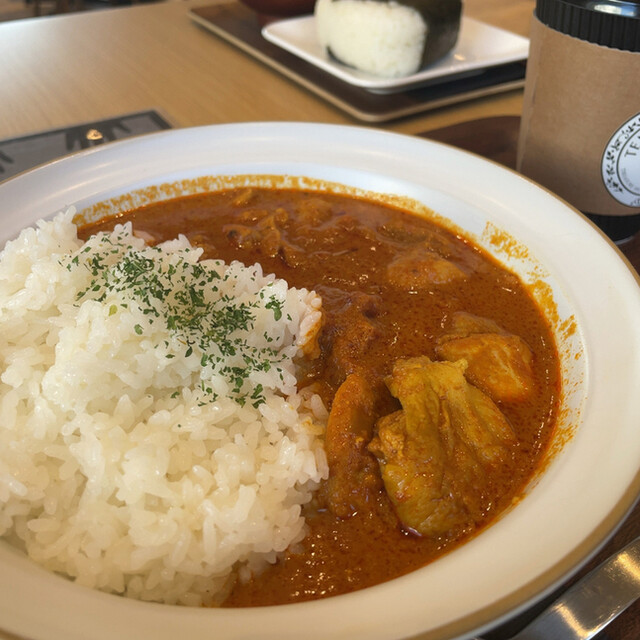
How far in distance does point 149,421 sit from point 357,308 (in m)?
0.85

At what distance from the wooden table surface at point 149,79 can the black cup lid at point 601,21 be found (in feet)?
3.26

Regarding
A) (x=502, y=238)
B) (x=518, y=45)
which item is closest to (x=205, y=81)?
(x=518, y=45)

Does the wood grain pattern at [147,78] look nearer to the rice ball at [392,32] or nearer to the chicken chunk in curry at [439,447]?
the rice ball at [392,32]

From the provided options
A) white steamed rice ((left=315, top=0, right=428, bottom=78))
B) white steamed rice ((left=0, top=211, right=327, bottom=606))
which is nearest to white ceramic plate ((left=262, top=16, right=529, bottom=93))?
white steamed rice ((left=315, top=0, right=428, bottom=78))

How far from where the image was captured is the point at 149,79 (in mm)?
4004

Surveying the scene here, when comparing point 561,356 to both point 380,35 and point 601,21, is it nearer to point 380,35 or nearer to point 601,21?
point 601,21

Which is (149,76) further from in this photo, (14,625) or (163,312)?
(14,625)

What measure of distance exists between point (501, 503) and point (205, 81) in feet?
10.8

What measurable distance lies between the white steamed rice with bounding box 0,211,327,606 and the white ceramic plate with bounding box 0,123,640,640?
0.21 metres

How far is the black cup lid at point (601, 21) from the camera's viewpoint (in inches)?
78.5

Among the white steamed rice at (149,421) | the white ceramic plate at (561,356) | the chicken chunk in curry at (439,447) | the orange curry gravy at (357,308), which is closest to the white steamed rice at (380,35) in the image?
the white ceramic plate at (561,356)

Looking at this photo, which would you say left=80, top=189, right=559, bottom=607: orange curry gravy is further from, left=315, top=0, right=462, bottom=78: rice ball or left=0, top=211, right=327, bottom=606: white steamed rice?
left=315, top=0, right=462, bottom=78: rice ball

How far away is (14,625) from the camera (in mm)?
1102

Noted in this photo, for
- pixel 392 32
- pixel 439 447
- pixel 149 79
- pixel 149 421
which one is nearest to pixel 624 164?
pixel 439 447
